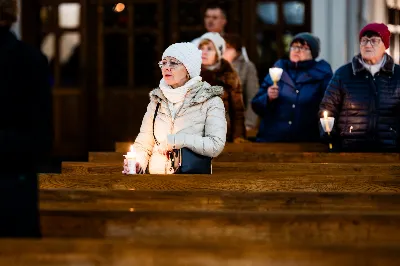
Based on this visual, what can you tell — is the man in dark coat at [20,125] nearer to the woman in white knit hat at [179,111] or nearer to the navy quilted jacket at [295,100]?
the woman in white knit hat at [179,111]

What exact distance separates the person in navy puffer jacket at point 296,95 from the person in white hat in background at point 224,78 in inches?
12.1

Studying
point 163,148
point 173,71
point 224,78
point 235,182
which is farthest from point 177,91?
point 224,78

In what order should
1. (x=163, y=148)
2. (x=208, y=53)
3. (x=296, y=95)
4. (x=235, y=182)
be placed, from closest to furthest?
(x=235, y=182) → (x=163, y=148) → (x=208, y=53) → (x=296, y=95)

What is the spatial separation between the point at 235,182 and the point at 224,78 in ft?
9.40

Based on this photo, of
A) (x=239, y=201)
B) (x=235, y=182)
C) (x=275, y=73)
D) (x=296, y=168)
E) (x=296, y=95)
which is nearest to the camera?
(x=239, y=201)

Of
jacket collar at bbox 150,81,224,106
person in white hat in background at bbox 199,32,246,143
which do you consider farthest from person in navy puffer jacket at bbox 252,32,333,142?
jacket collar at bbox 150,81,224,106

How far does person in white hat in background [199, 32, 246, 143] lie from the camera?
980 cm

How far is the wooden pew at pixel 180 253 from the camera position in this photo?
14.9 ft

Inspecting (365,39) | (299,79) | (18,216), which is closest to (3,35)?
(18,216)

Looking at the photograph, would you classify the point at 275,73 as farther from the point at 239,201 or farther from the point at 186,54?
the point at 239,201

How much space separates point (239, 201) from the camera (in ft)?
20.1

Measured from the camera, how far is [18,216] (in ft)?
15.4

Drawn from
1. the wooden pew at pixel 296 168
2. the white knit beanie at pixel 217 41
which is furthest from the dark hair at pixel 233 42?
the wooden pew at pixel 296 168

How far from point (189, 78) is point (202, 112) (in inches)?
10.3
